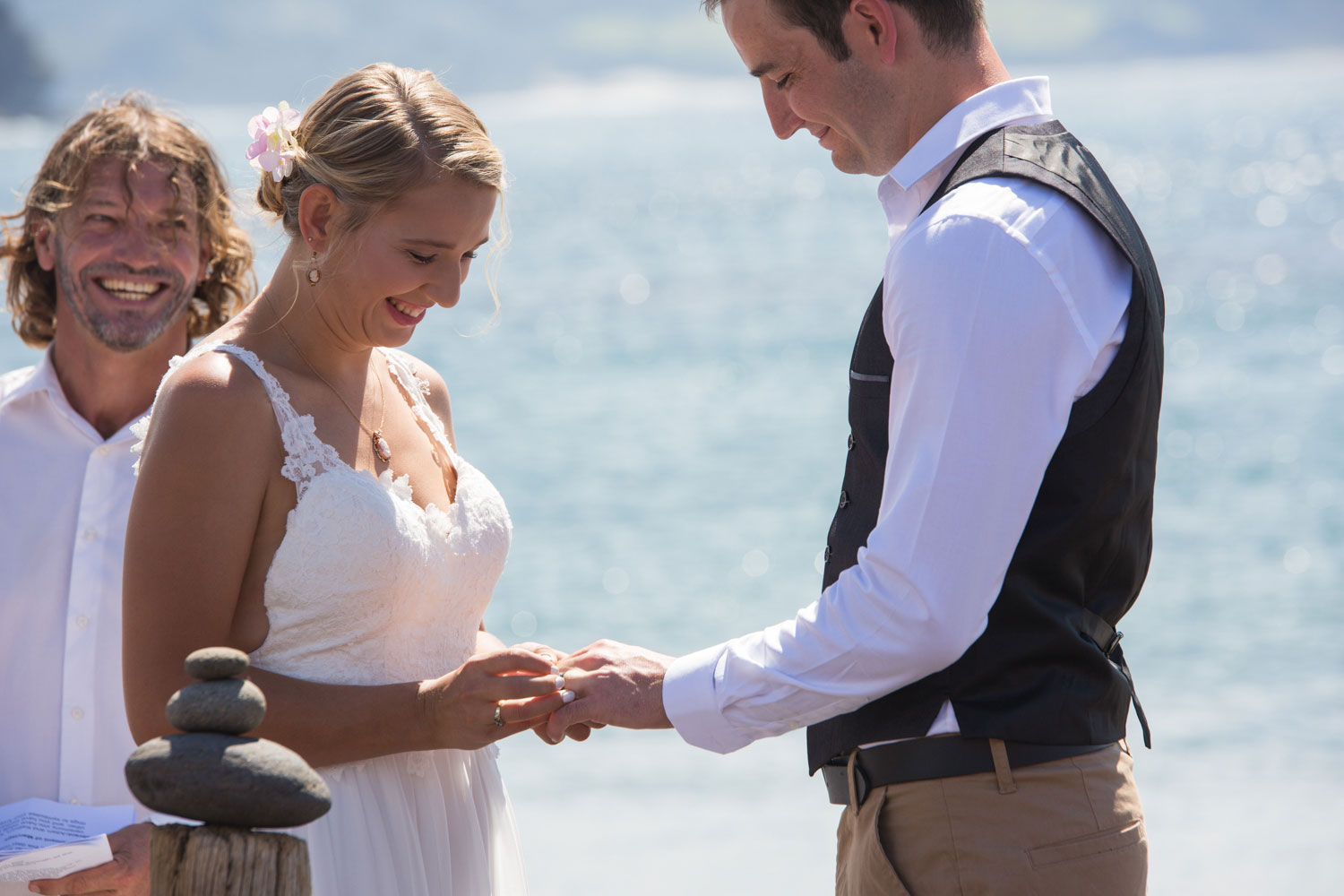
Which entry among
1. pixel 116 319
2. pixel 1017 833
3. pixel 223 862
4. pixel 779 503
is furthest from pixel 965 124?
pixel 779 503

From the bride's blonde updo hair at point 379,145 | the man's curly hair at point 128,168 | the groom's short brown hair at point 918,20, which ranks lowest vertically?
the groom's short brown hair at point 918,20

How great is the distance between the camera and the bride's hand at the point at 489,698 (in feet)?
8.00

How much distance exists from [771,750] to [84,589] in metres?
5.36

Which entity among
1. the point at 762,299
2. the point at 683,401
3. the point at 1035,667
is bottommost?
the point at 1035,667

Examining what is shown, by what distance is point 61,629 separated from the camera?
315 cm

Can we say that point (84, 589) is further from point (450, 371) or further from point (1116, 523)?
point (450, 371)

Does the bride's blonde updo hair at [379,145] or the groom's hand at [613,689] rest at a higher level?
the bride's blonde updo hair at [379,145]

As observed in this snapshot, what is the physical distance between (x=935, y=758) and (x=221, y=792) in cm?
114

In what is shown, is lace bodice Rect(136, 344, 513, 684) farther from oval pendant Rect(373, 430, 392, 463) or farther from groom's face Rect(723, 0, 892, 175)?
groom's face Rect(723, 0, 892, 175)

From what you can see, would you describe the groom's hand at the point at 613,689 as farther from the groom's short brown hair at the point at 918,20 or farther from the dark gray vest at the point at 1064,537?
the groom's short brown hair at the point at 918,20

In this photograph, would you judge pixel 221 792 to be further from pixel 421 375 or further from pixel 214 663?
pixel 421 375

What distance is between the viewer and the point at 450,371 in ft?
60.3

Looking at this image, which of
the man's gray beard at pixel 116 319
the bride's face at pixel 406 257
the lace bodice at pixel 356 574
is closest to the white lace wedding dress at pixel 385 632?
the lace bodice at pixel 356 574

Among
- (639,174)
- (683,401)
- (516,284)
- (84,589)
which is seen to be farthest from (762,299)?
(639,174)
